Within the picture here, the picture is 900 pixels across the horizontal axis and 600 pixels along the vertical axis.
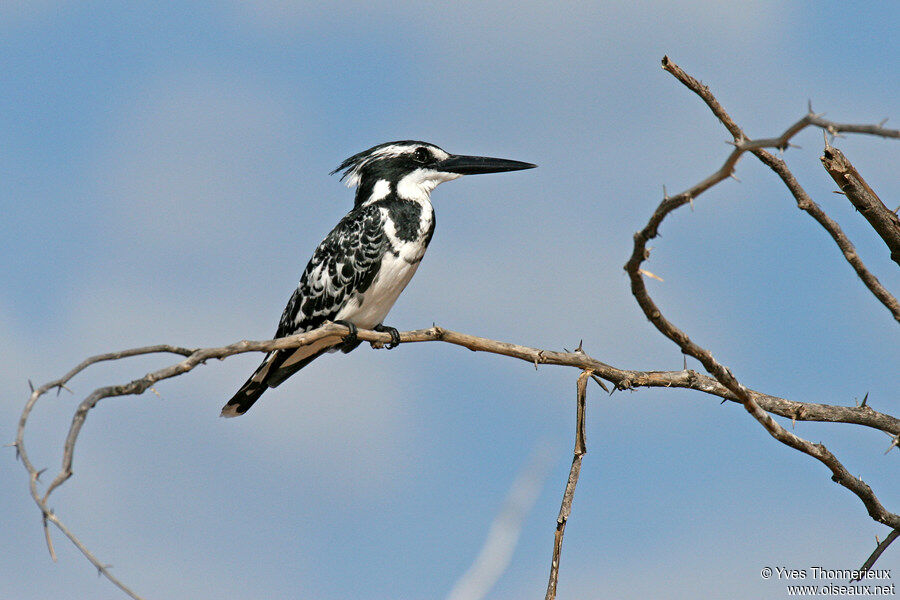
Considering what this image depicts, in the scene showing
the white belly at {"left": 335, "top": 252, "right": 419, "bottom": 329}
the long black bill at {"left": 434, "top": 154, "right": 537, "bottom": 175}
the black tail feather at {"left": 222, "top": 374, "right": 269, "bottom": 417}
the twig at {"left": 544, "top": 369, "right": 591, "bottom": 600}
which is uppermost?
the long black bill at {"left": 434, "top": 154, "right": 537, "bottom": 175}

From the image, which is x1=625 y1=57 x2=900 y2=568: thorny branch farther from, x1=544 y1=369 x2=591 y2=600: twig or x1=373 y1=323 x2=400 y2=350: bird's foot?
x1=373 y1=323 x2=400 y2=350: bird's foot

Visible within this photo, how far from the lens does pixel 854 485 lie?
464cm

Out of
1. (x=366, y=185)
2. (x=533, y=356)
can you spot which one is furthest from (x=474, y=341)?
(x=366, y=185)

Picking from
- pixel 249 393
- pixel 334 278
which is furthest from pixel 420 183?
pixel 249 393

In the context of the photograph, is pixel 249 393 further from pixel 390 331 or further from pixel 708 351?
pixel 708 351

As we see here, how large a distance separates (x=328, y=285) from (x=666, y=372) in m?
3.30

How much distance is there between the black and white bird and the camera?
24.3 ft

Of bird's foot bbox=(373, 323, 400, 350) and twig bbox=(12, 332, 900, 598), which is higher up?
bird's foot bbox=(373, 323, 400, 350)

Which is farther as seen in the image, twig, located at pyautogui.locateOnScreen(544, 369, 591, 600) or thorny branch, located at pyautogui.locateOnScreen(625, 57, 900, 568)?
twig, located at pyautogui.locateOnScreen(544, 369, 591, 600)

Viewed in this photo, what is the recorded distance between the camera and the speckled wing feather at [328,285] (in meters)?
7.39

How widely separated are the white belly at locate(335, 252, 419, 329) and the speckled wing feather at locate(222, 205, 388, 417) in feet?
0.15

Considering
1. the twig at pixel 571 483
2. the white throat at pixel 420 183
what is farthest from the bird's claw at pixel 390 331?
the twig at pixel 571 483

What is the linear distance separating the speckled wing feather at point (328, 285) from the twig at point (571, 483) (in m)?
3.09

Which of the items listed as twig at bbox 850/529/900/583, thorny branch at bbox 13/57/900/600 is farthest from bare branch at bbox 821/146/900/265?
twig at bbox 850/529/900/583
